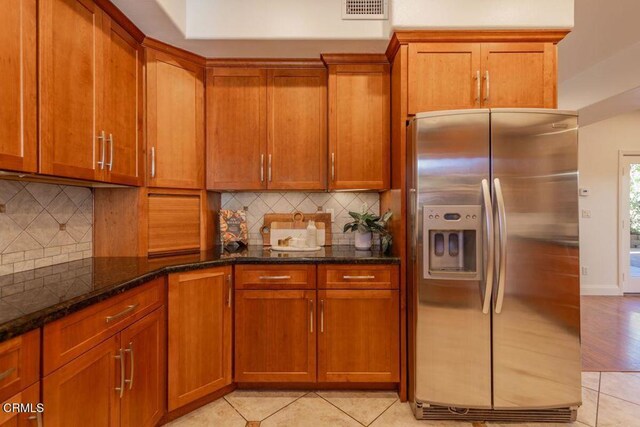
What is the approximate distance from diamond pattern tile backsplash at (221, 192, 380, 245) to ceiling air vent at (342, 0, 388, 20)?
1.28 m

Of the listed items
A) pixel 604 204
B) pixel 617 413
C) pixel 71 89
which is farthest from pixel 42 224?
pixel 604 204

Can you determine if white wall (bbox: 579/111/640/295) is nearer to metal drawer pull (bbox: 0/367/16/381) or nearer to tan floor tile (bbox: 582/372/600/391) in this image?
tan floor tile (bbox: 582/372/600/391)

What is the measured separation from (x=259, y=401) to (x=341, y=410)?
0.52 metres

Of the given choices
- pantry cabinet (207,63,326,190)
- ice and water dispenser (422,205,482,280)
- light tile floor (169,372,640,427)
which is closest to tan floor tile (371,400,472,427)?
light tile floor (169,372,640,427)

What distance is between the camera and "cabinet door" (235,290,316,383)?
6.64 feet

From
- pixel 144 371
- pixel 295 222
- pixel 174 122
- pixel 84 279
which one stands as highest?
pixel 174 122

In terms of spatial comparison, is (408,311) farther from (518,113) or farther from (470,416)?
(518,113)

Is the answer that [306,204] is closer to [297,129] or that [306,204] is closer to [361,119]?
[297,129]

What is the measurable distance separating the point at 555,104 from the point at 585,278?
3.83 m

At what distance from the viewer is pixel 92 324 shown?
1246 mm

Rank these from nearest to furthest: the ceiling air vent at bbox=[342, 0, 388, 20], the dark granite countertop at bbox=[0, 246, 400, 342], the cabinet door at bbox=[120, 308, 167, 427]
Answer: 1. the dark granite countertop at bbox=[0, 246, 400, 342]
2. the cabinet door at bbox=[120, 308, 167, 427]
3. the ceiling air vent at bbox=[342, 0, 388, 20]

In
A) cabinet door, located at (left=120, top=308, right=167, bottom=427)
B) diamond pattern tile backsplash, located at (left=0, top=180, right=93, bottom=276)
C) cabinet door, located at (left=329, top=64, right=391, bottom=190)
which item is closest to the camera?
cabinet door, located at (left=120, top=308, right=167, bottom=427)

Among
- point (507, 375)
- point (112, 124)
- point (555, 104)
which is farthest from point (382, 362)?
point (112, 124)

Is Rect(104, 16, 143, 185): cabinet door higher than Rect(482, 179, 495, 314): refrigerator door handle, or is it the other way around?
Rect(104, 16, 143, 185): cabinet door
